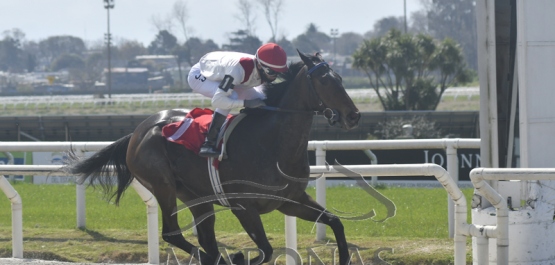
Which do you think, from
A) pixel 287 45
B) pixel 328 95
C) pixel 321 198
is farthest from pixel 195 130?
pixel 287 45

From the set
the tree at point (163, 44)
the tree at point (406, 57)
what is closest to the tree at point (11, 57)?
the tree at point (163, 44)

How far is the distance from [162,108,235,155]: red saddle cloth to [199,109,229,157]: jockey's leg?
0.05 m

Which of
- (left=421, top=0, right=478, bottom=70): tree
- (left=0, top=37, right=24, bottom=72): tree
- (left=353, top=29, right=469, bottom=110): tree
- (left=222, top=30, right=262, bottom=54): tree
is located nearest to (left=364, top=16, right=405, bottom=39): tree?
(left=421, top=0, right=478, bottom=70): tree

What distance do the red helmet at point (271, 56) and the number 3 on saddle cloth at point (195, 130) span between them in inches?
13.9

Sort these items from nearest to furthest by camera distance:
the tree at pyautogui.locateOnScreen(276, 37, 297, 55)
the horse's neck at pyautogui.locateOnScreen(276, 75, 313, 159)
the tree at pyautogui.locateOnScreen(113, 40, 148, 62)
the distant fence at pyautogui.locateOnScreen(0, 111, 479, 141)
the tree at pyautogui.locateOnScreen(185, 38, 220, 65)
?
the horse's neck at pyautogui.locateOnScreen(276, 75, 313, 159)
the distant fence at pyautogui.locateOnScreen(0, 111, 479, 141)
the tree at pyautogui.locateOnScreen(276, 37, 297, 55)
the tree at pyautogui.locateOnScreen(185, 38, 220, 65)
the tree at pyautogui.locateOnScreen(113, 40, 148, 62)

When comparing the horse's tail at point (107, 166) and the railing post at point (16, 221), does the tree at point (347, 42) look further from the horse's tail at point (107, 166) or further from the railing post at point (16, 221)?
the horse's tail at point (107, 166)

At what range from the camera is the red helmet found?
16.4 feet

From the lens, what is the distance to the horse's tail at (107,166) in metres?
5.80

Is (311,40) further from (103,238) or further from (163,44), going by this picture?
(103,238)

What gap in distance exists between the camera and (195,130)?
5.23m

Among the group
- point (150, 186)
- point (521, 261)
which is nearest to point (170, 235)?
point (150, 186)

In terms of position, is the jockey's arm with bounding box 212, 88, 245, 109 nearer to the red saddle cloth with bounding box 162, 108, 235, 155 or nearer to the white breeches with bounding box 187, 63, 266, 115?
the white breeches with bounding box 187, 63, 266, 115

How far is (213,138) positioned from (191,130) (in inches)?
9.7

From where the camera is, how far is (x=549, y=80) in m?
5.01
